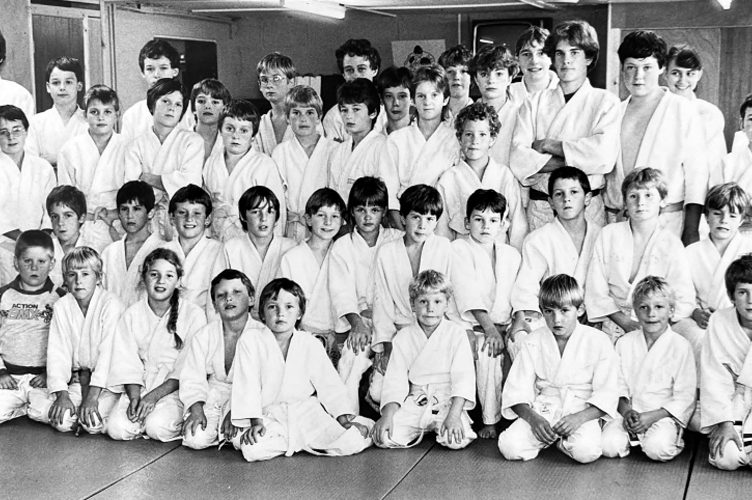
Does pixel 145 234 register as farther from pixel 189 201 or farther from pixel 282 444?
pixel 282 444

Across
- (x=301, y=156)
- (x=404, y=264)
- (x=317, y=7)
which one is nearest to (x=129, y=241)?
(x=301, y=156)

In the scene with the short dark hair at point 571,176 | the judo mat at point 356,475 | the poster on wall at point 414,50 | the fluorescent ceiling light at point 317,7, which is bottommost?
the judo mat at point 356,475

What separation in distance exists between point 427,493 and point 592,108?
1996 mm

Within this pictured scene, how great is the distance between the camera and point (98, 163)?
513cm

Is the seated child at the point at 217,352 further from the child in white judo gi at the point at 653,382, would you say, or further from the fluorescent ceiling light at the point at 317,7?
the fluorescent ceiling light at the point at 317,7

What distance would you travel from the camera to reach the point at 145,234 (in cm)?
489

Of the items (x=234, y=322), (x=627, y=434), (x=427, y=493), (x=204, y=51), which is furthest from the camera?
(x=204, y=51)

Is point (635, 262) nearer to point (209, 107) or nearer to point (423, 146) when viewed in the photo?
point (423, 146)

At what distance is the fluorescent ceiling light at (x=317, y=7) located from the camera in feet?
18.6

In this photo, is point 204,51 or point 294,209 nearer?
point 294,209

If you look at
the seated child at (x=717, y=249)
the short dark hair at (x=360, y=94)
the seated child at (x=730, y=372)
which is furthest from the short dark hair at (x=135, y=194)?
the seated child at (x=730, y=372)

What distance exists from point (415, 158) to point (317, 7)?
69.0 inches

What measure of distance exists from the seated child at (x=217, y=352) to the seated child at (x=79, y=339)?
0.45 metres

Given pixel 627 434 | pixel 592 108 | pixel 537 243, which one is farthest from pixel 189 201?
pixel 627 434
